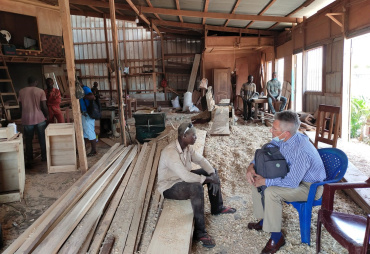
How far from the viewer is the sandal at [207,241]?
2.87 m

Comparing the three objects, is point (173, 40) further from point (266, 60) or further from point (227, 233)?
point (227, 233)

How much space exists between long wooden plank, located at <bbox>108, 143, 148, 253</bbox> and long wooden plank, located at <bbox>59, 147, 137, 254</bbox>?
19cm

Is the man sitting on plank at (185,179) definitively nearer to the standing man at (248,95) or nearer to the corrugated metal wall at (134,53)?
the standing man at (248,95)

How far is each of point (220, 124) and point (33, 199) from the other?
16.7ft

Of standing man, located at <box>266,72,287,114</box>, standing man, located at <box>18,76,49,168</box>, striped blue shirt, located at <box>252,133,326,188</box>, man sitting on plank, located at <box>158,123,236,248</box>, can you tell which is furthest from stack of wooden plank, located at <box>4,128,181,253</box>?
standing man, located at <box>266,72,287,114</box>

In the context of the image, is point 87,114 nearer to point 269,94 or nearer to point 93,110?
point 93,110

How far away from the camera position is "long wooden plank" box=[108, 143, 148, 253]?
2.77 meters

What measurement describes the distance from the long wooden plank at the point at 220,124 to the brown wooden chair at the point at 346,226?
5129 millimetres

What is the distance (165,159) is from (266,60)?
1157 centimetres

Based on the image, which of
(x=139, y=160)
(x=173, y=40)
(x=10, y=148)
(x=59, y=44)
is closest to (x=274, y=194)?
(x=139, y=160)

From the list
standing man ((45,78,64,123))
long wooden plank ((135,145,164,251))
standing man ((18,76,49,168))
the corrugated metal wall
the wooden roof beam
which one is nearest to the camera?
long wooden plank ((135,145,164,251))

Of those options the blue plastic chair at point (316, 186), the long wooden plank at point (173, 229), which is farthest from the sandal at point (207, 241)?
the blue plastic chair at point (316, 186)

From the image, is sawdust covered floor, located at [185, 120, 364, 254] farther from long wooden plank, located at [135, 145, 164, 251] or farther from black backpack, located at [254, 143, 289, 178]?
black backpack, located at [254, 143, 289, 178]

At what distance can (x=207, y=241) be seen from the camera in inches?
113
